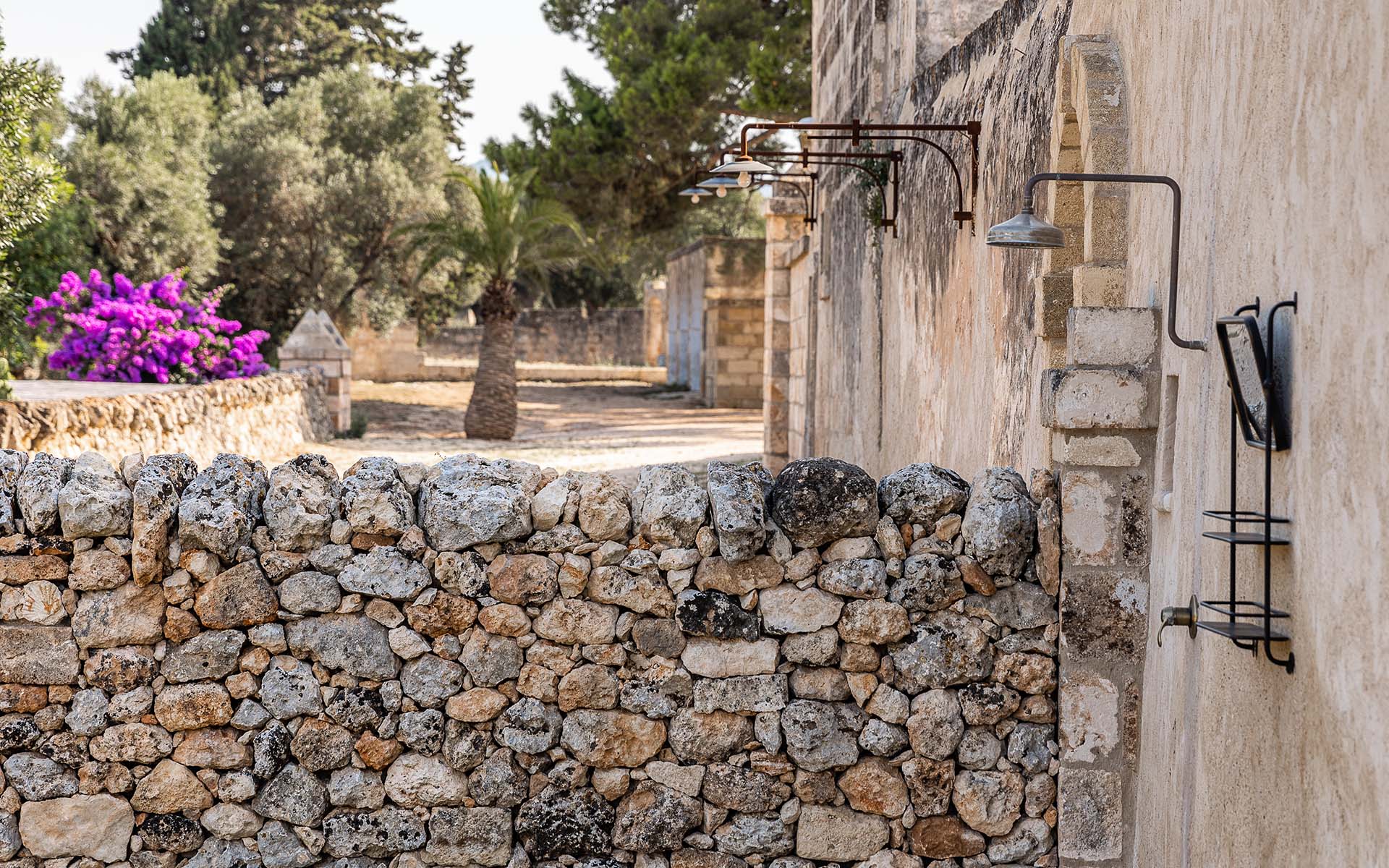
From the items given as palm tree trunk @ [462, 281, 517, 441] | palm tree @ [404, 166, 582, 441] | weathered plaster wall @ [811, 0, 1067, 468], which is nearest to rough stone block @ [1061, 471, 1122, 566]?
weathered plaster wall @ [811, 0, 1067, 468]

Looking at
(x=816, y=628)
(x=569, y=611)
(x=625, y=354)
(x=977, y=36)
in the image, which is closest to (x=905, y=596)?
(x=816, y=628)

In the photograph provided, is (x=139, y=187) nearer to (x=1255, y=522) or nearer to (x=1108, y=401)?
(x=1108, y=401)

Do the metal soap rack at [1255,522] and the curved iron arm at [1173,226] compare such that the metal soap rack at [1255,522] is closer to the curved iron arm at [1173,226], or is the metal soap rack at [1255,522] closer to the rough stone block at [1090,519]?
the curved iron arm at [1173,226]

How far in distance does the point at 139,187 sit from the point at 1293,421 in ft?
66.1

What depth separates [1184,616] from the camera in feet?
11.3

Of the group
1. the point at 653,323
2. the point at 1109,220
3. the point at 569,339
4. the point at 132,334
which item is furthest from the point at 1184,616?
the point at 569,339

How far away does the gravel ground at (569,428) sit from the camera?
621 inches

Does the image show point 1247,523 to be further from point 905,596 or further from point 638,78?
point 638,78

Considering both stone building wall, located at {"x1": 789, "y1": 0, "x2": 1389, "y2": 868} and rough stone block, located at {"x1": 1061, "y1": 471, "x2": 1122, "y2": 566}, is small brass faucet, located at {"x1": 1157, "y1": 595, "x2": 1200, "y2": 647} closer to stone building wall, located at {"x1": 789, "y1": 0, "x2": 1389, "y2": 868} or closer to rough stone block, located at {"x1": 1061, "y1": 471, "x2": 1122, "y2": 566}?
stone building wall, located at {"x1": 789, "y1": 0, "x2": 1389, "y2": 868}

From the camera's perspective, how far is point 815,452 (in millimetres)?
12477

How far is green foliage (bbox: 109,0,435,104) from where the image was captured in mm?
32531

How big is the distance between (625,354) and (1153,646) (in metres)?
33.1

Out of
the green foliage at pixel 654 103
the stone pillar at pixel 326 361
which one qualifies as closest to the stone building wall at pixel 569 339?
the green foliage at pixel 654 103

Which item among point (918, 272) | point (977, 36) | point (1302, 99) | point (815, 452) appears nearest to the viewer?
point (1302, 99)
